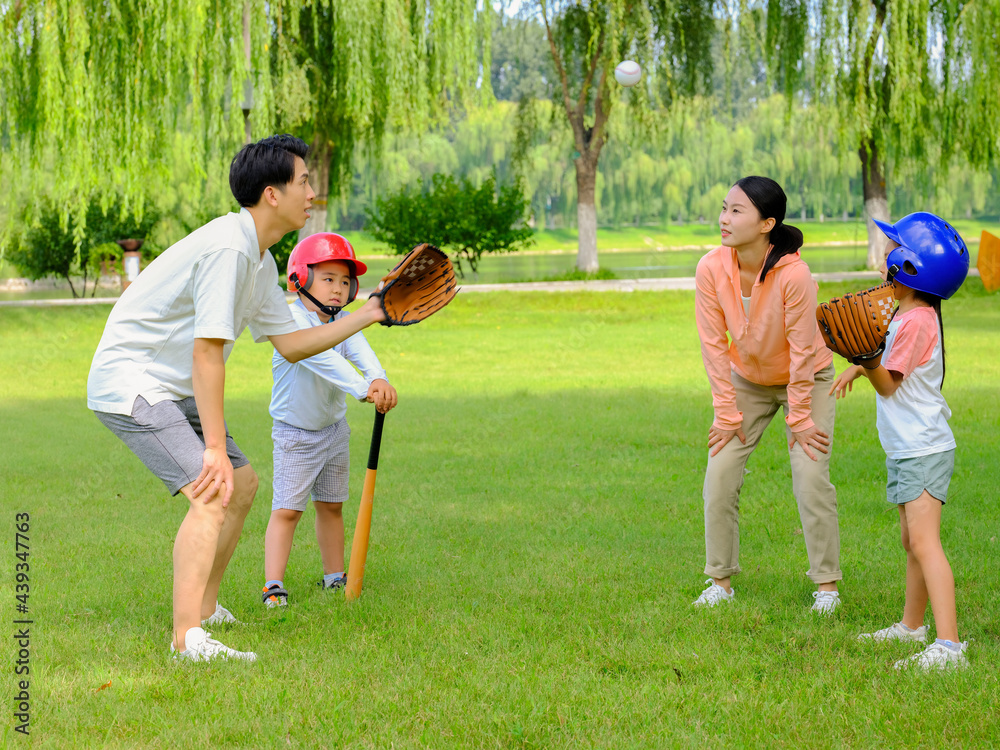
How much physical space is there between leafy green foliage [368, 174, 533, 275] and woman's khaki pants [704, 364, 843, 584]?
20469 millimetres

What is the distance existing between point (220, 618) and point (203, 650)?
1.71 ft

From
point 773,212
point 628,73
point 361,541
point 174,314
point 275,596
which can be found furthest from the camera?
point 628,73

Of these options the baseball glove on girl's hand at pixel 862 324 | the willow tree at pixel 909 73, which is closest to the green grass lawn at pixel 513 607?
the baseball glove on girl's hand at pixel 862 324

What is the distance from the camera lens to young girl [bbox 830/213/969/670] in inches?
149

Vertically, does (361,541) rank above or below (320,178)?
below

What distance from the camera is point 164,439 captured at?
3707mm

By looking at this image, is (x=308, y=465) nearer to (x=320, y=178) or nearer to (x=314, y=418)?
(x=314, y=418)

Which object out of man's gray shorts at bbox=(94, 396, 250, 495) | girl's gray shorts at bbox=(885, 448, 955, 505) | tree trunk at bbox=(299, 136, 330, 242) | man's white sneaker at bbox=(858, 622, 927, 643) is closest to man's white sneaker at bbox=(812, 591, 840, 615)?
man's white sneaker at bbox=(858, 622, 927, 643)

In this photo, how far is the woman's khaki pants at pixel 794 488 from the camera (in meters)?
4.50

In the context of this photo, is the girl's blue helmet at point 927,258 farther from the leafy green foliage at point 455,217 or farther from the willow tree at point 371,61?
the leafy green foliage at point 455,217

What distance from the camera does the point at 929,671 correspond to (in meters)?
3.64

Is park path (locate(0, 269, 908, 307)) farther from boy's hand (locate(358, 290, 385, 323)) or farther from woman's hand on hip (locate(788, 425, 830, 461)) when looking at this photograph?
boy's hand (locate(358, 290, 385, 323))

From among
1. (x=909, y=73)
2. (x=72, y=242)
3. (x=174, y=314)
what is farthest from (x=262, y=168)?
(x=72, y=242)

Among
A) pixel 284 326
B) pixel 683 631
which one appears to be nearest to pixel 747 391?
pixel 683 631
